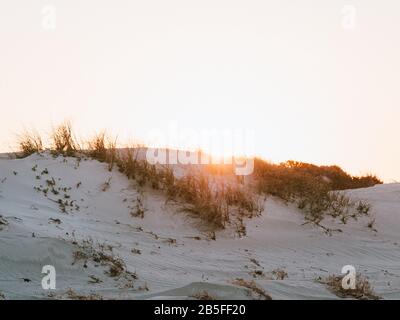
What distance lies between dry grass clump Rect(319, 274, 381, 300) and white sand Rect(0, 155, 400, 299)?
0.45 feet

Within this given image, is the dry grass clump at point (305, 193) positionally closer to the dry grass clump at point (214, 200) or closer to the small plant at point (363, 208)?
the small plant at point (363, 208)

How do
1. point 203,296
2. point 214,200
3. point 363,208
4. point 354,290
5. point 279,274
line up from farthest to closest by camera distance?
point 363,208, point 214,200, point 279,274, point 354,290, point 203,296

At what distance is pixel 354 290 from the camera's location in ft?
22.1

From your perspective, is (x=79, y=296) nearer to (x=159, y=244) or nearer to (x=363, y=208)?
(x=159, y=244)

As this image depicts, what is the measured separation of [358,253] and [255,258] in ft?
6.44

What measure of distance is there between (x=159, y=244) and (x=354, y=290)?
113 inches

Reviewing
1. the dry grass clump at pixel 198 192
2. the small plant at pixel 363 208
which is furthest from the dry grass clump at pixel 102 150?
the small plant at pixel 363 208

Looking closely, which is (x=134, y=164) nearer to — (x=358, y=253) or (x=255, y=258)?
(x=255, y=258)

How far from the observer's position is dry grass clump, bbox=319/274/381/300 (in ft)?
21.7

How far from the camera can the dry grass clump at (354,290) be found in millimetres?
6617

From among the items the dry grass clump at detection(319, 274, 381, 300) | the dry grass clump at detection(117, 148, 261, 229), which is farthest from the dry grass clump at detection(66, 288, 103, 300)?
the dry grass clump at detection(117, 148, 261, 229)

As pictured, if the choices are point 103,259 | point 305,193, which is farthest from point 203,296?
point 305,193

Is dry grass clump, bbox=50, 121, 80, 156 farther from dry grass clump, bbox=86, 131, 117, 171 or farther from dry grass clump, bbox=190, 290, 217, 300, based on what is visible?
dry grass clump, bbox=190, 290, 217, 300
